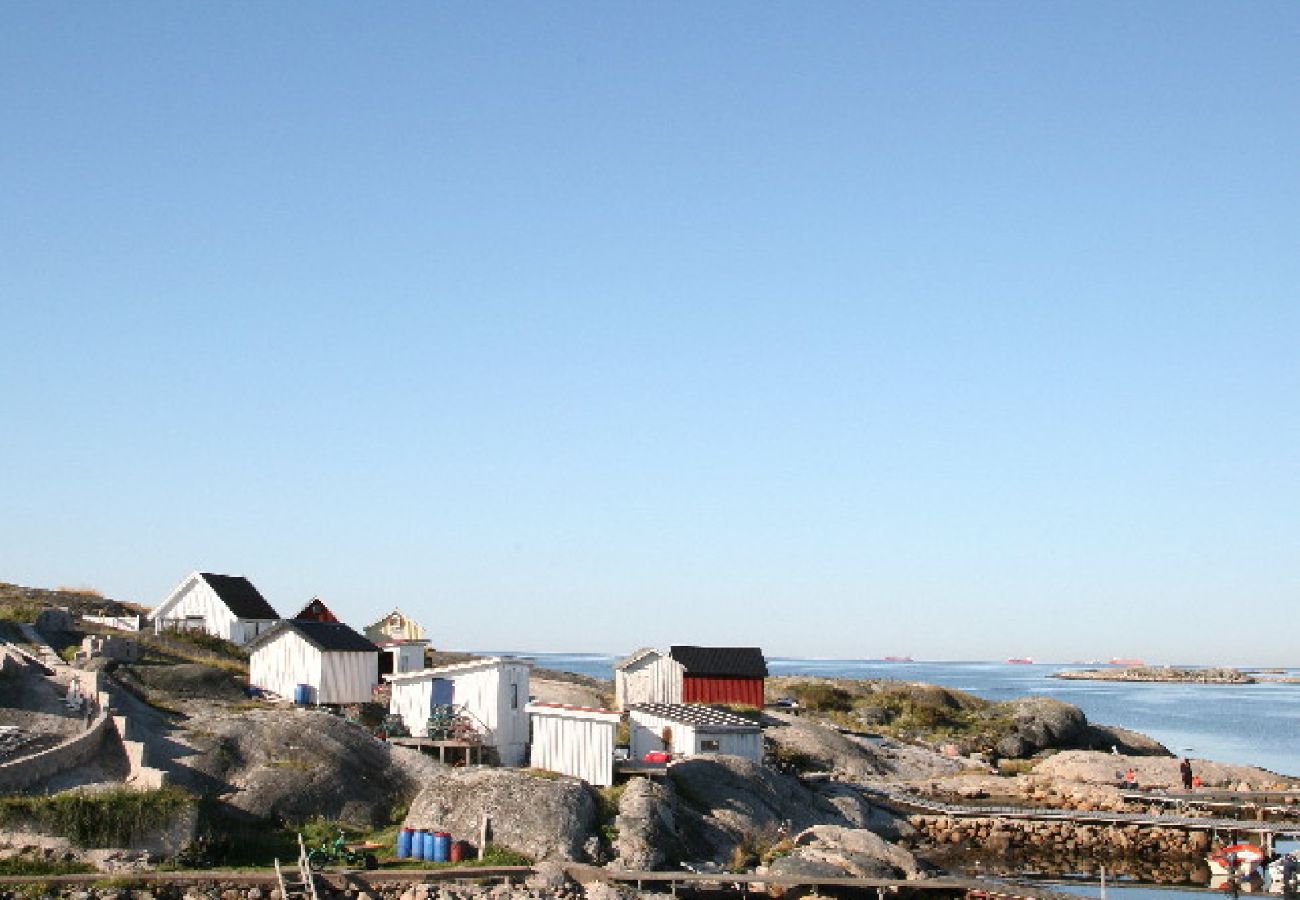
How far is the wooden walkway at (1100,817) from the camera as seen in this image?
5253cm

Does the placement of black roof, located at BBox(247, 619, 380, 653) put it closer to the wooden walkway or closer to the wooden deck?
the wooden deck

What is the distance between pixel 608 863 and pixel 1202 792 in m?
35.8

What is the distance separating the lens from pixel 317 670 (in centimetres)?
5441

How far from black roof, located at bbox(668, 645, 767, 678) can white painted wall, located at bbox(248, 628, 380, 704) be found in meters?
23.3

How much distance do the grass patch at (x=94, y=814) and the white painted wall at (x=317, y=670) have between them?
60.2 ft

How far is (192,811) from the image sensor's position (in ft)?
119

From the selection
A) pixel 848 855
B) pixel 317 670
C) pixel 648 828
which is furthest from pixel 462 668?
pixel 848 855

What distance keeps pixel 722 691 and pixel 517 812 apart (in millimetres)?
35839

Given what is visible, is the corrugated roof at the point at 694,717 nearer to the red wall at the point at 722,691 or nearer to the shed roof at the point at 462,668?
the shed roof at the point at 462,668

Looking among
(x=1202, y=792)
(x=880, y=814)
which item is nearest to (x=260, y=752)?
(x=880, y=814)

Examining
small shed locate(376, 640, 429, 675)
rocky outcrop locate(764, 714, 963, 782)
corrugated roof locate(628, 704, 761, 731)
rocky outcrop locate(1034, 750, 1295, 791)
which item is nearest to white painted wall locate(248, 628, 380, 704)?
small shed locate(376, 640, 429, 675)

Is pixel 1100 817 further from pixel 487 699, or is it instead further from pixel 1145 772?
pixel 487 699

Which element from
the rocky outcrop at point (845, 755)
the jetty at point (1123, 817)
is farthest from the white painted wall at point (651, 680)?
the jetty at point (1123, 817)

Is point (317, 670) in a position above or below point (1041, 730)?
above
